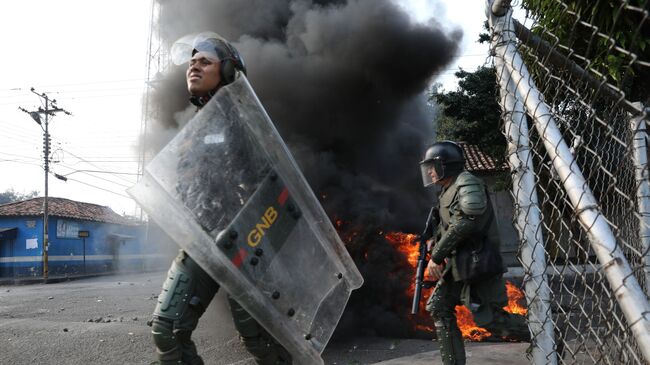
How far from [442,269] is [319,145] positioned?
3596 millimetres

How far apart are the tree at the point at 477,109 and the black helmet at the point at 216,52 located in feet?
31.4

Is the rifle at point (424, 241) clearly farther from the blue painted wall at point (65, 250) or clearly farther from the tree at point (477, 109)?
the blue painted wall at point (65, 250)

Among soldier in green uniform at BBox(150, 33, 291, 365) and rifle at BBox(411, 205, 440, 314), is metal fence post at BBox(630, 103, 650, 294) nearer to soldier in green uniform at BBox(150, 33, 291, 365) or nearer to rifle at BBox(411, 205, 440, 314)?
rifle at BBox(411, 205, 440, 314)

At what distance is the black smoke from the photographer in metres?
6.48

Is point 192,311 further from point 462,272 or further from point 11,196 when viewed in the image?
point 11,196

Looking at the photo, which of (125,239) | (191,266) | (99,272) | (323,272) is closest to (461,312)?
(323,272)

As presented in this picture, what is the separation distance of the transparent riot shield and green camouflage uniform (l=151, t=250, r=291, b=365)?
22cm

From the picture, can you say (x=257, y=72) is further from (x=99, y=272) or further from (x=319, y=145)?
(x=99, y=272)

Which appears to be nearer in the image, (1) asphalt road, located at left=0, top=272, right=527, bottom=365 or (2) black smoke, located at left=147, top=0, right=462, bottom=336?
(1) asphalt road, located at left=0, top=272, right=527, bottom=365

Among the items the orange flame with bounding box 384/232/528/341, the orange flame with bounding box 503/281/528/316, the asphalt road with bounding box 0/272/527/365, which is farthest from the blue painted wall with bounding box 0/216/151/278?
the orange flame with bounding box 503/281/528/316

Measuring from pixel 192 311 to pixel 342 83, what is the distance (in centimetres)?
516

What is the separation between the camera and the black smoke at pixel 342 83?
21.3 feet

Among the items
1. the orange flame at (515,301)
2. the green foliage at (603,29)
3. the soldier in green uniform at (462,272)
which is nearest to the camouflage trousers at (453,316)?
the soldier in green uniform at (462,272)

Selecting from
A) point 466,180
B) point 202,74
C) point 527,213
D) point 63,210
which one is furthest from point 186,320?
point 63,210
